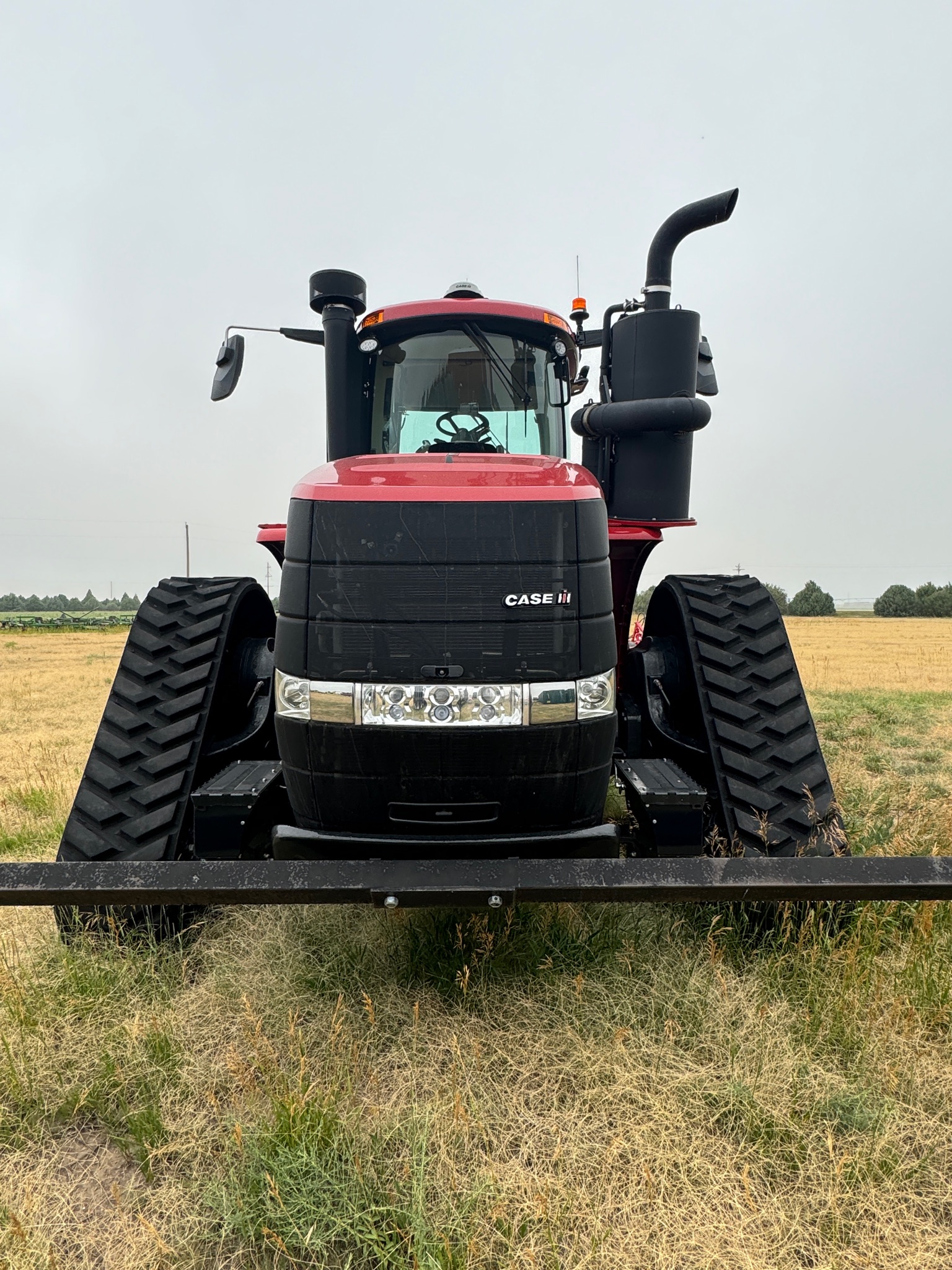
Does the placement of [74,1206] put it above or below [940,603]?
above

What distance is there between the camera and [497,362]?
3.39 meters

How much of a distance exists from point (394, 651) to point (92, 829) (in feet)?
4.69

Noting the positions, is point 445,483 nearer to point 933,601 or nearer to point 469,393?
point 469,393

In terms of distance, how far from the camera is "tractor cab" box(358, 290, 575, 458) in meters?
3.36

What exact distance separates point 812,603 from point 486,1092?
7974 centimetres

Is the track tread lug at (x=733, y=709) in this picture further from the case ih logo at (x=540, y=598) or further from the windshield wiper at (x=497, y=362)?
the windshield wiper at (x=497, y=362)

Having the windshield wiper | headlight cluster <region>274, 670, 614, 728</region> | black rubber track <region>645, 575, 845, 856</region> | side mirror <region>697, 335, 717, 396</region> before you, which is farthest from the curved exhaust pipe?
headlight cluster <region>274, 670, 614, 728</region>

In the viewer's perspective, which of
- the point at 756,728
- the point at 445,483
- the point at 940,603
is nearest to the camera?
the point at 445,483

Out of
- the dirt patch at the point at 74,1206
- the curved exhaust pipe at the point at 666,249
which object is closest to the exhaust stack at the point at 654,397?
the curved exhaust pipe at the point at 666,249

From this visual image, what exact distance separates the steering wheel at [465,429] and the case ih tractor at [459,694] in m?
0.01

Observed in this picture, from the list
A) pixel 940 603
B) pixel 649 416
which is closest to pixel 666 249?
pixel 649 416

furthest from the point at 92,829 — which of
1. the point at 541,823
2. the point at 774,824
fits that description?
the point at 774,824

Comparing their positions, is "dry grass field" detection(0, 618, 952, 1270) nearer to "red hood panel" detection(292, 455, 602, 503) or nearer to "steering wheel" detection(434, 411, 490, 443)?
"red hood panel" detection(292, 455, 602, 503)

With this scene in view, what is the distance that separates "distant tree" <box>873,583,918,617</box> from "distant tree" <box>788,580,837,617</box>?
4531mm
